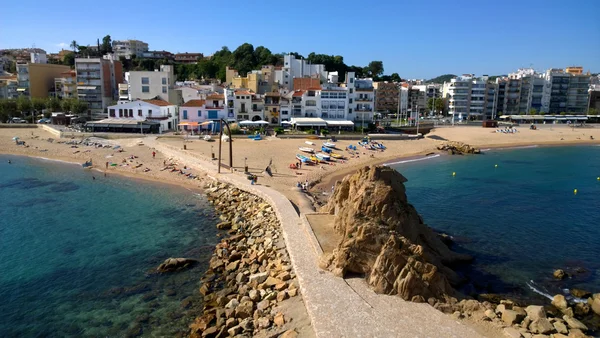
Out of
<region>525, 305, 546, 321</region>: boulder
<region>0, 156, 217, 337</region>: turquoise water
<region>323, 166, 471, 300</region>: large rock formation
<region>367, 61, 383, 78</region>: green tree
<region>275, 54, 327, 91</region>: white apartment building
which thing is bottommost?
<region>0, 156, 217, 337</region>: turquoise water

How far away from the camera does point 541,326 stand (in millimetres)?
15078

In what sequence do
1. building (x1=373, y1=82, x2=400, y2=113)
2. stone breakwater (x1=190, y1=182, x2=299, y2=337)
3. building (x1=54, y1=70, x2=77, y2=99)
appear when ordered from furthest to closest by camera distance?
building (x1=373, y1=82, x2=400, y2=113), building (x1=54, y1=70, x2=77, y2=99), stone breakwater (x1=190, y1=182, x2=299, y2=337)

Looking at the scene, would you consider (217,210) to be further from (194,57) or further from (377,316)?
(194,57)

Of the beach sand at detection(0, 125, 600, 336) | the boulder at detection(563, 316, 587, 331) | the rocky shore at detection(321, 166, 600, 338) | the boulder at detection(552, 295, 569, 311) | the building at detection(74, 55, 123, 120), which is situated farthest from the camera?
the building at detection(74, 55, 123, 120)

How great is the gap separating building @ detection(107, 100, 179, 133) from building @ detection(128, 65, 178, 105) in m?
8.36

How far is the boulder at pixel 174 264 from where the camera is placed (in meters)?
22.2

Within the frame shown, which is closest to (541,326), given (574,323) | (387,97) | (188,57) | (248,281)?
(574,323)

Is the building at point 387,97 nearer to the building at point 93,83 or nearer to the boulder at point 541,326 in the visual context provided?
the building at point 93,83

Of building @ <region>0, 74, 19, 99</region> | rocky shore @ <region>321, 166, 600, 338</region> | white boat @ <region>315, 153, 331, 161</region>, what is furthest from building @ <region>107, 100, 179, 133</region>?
rocky shore @ <region>321, 166, 600, 338</region>

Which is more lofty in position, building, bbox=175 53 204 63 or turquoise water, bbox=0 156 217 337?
building, bbox=175 53 204 63

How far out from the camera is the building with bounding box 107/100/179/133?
65.6 meters

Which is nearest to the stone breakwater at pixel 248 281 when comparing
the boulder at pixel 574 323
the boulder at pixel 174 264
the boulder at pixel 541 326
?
the boulder at pixel 174 264

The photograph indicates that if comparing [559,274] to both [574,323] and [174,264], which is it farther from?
[174,264]

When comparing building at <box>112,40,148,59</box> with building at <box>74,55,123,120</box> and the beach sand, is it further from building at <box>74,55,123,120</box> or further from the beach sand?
the beach sand
